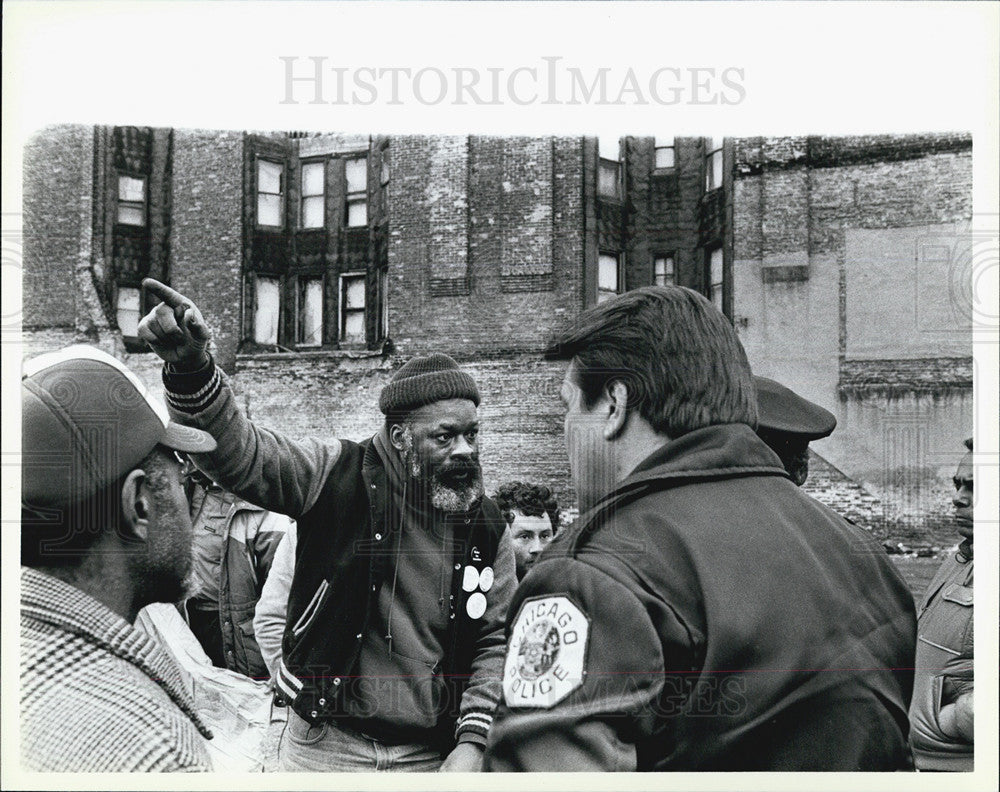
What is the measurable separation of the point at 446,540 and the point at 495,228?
1.65m

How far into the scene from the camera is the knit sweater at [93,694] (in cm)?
427

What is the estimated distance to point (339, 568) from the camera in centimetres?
532

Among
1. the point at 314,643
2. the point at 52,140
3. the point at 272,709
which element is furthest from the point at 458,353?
the point at 52,140

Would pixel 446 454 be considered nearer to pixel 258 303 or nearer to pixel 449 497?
pixel 449 497

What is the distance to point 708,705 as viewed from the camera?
4734 mm

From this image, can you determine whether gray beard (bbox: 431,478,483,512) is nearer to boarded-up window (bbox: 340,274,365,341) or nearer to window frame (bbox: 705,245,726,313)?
boarded-up window (bbox: 340,274,365,341)

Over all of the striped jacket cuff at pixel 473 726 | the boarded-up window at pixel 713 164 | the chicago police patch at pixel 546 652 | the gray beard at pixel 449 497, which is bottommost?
the striped jacket cuff at pixel 473 726

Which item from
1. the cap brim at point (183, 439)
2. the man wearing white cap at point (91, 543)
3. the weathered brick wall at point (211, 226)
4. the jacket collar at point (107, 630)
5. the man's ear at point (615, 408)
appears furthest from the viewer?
the weathered brick wall at point (211, 226)

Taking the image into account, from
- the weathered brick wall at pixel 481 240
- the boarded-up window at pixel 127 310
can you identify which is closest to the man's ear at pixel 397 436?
the weathered brick wall at pixel 481 240

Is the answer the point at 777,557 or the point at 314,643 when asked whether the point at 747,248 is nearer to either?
the point at 777,557

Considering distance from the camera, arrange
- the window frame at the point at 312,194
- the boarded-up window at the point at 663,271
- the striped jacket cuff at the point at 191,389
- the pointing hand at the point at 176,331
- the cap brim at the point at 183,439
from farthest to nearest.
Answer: the window frame at the point at 312,194, the boarded-up window at the point at 663,271, the pointing hand at the point at 176,331, the striped jacket cuff at the point at 191,389, the cap brim at the point at 183,439

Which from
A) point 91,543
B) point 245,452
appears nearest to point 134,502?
point 91,543

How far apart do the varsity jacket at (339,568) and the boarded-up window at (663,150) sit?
2.01 m

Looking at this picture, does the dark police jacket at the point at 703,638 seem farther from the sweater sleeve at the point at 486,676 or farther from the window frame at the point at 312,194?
the window frame at the point at 312,194
